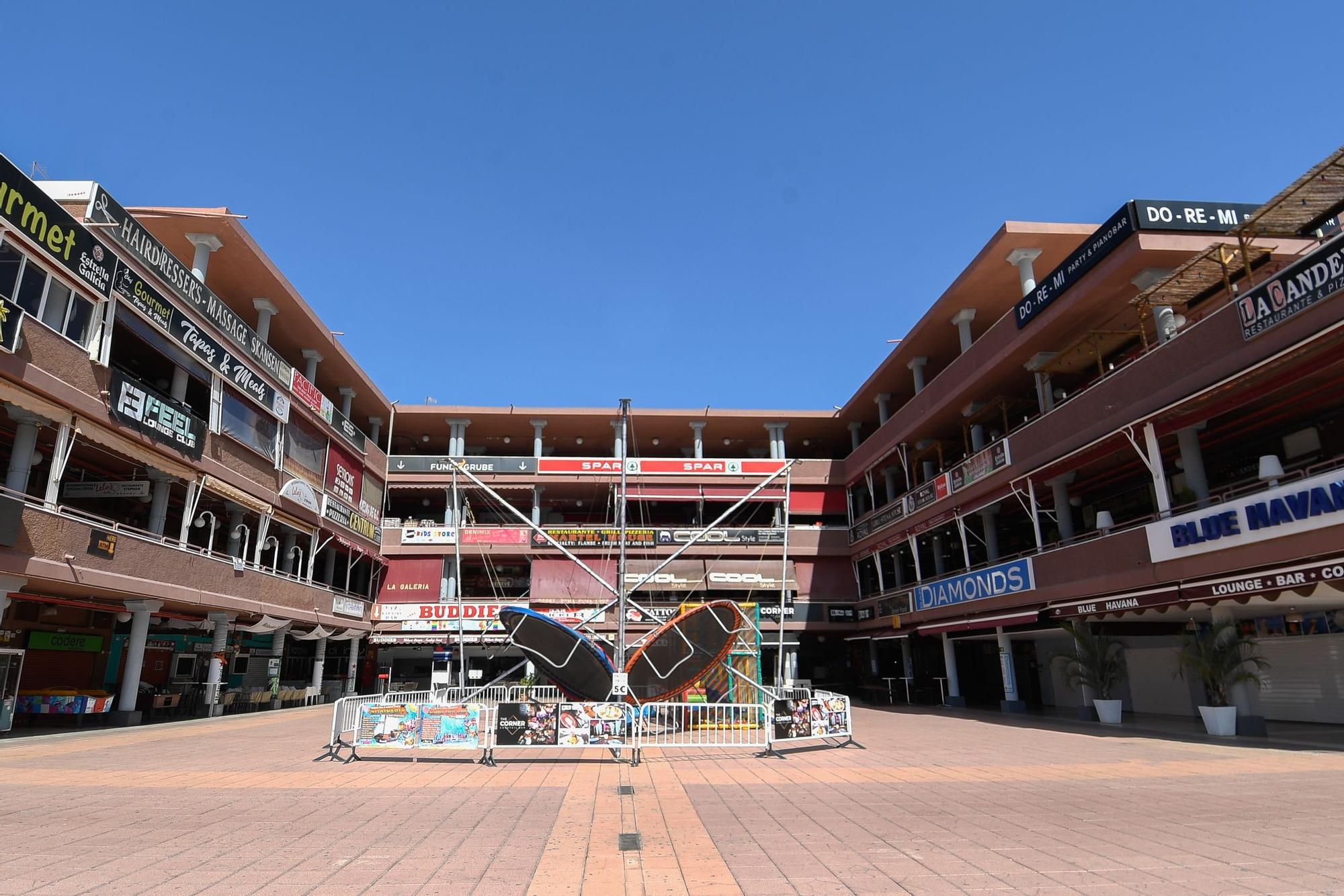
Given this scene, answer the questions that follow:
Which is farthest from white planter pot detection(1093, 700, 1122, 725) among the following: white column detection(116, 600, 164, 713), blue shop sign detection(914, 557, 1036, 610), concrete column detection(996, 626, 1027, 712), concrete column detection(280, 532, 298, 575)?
concrete column detection(280, 532, 298, 575)

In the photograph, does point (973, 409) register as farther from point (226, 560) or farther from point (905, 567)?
point (226, 560)

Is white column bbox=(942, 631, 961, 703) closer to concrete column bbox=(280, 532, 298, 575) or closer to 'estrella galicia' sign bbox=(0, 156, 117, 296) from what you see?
concrete column bbox=(280, 532, 298, 575)

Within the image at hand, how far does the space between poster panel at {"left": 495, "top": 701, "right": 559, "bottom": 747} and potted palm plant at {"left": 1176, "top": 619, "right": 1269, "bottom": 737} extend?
15.7 m

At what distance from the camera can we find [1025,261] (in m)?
29.7

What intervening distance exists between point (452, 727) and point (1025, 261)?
88.3 ft

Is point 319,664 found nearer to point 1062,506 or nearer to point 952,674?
point 952,674

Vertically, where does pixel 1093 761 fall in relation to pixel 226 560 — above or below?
below

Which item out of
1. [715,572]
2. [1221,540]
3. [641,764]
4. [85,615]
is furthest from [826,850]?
[715,572]

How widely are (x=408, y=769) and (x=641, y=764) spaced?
14.1ft

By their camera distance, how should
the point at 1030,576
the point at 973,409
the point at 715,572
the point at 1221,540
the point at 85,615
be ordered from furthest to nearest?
1. the point at 715,572
2. the point at 973,409
3. the point at 85,615
4. the point at 1030,576
5. the point at 1221,540

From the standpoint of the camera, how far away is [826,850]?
25.1ft

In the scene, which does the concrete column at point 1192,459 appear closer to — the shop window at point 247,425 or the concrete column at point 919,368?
the concrete column at point 919,368

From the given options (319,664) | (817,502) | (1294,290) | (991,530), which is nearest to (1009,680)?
(991,530)

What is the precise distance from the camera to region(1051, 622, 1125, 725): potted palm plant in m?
21.9
